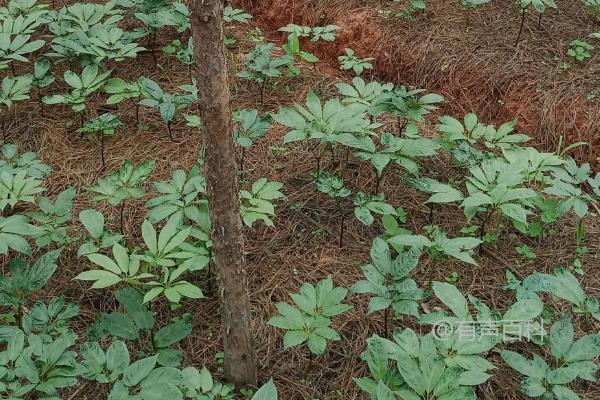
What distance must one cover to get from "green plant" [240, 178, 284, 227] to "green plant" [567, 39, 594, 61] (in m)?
1.96

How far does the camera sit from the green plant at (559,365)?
74.0 inches

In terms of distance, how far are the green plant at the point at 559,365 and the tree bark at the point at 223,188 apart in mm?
810

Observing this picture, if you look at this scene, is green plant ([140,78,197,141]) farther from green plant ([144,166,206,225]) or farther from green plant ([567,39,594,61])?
green plant ([567,39,594,61])

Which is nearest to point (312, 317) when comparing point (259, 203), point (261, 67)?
point (259, 203)

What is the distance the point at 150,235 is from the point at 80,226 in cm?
57

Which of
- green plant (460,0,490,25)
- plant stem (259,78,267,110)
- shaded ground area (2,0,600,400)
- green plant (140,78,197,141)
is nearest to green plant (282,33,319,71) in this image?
shaded ground area (2,0,600,400)

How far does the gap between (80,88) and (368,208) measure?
1505 mm

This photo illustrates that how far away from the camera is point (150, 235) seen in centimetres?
218

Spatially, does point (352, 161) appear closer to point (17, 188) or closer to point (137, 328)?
point (137, 328)

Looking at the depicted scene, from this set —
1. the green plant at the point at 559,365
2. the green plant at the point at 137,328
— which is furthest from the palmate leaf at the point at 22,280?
the green plant at the point at 559,365

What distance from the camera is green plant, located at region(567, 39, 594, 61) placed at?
3.41 m

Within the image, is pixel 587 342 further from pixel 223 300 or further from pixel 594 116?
pixel 594 116

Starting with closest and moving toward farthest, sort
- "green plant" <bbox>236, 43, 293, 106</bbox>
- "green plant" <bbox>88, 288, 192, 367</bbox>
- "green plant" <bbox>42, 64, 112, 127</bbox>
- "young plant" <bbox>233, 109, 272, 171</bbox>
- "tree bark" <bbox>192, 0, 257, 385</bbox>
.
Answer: "tree bark" <bbox>192, 0, 257, 385</bbox>, "green plant" <bbox>88, 288, 192, 367</bbox>, "young plant" <bbox>233, 109, 272, 171</bbox>, "green plant" <bbox>42, 64, 112, 127</bbox>, "green plant" <bbox>236, 43, 293, 106</bbox>

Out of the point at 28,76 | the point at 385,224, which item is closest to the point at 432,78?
the point at 385,224
